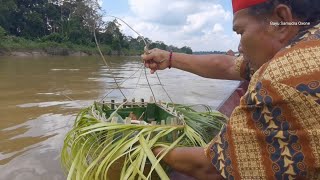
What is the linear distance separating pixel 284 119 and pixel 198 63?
1.68 metres

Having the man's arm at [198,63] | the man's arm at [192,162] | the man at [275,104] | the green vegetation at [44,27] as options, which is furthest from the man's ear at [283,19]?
the green vegetation at [44,27]

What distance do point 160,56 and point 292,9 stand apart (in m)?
1.45

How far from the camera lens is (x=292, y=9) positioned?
3.82 ft

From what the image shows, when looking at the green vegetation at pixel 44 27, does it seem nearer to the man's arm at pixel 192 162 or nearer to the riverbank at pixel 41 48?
the riverbank at pixel 41 48

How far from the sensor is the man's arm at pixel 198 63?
8.39 ft

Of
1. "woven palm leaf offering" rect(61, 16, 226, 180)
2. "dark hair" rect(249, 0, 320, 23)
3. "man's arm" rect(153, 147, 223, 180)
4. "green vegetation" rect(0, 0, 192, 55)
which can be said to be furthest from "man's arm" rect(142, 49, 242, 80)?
"green vegetation" rect(0, 0, 192, 55)

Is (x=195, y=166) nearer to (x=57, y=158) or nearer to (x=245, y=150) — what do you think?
(x=245, y=150)

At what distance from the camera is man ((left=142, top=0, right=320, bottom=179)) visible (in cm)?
106

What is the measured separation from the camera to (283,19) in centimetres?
118

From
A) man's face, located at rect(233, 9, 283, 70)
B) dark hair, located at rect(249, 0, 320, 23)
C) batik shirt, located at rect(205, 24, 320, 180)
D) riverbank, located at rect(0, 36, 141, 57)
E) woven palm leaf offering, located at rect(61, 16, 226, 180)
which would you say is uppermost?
dark hair, located at rect(249, 0, 320, 23)

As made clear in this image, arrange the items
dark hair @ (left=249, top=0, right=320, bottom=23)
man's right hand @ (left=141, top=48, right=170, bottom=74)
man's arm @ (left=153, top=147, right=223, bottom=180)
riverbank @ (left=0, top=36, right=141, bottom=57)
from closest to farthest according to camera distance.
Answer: dark hair @ (left=249, top=0, right=320, bottom=23) → man's arm @ (left=153, top=147, right=223, bottom=180) → man's right hand @ (left=141, top=48, right=170, bottom=74) → riverbank @ (left=0, top=36, right=141, bottom=57)

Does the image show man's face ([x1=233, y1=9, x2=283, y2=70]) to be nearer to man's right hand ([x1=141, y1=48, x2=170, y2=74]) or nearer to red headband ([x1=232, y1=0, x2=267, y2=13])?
red headband ([x1=232, y1=0, x2=267, y2=13])

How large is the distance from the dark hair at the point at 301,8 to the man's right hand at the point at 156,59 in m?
→ 1.39

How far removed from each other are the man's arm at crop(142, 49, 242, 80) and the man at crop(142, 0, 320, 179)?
1.25 metres
